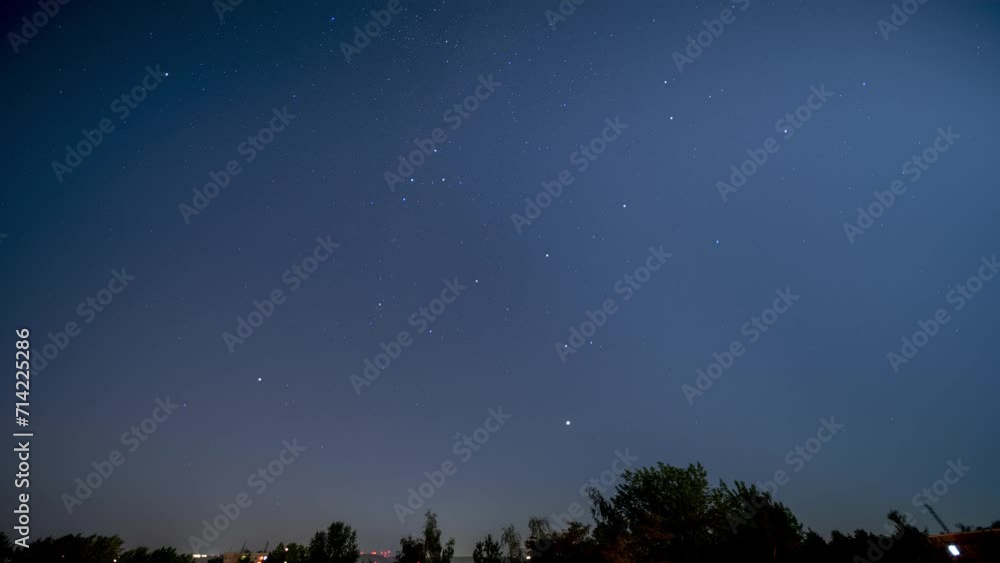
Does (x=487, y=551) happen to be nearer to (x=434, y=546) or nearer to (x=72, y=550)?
(x=434, y=546)

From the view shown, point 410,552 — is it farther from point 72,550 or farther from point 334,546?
point 72,550

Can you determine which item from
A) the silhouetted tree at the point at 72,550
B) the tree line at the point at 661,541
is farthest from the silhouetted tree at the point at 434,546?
the silhouetted tree at the point at 72,550

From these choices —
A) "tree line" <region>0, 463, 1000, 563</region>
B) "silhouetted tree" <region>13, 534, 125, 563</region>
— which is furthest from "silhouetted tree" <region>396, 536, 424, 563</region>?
"silhouetted tree" <region>13, 534, 125, 563</region>

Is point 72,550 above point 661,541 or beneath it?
above

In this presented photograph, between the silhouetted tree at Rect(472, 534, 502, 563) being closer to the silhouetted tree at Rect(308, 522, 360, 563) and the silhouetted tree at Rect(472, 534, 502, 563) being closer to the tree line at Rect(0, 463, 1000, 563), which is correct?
the tree line at Rect(0, 463, 1000, 563)

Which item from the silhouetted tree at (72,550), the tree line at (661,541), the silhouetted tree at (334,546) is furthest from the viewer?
the silhouetted tree at (334,546)

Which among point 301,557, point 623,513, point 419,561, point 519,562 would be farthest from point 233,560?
point 623,513

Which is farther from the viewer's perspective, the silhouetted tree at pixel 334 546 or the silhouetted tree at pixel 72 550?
the silhouetted tree at pixel 334 546

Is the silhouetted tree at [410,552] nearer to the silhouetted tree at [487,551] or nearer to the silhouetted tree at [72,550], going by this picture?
the silhouetted tree at [487,551]

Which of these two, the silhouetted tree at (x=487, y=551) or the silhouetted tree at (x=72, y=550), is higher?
the silhouetted tree at (x=72, y=550)

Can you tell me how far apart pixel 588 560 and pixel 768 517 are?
11144 mm

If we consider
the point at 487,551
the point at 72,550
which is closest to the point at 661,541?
the point at 487,551

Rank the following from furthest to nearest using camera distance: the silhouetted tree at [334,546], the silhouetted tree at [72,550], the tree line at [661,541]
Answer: the silhouetted tree at [334,546], the silhouetted tree at [72,550], the tree line at [661,541]

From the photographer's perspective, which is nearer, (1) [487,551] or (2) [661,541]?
(2) [661,541]
